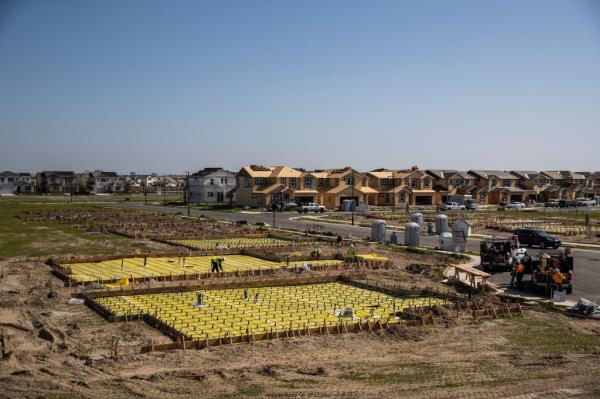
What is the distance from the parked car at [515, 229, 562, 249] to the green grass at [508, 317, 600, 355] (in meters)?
20.8

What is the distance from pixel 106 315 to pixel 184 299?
365cm

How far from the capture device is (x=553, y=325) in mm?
18641

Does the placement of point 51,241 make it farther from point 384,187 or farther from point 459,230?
point 384,187

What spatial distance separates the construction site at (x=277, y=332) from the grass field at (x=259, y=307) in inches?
2.7

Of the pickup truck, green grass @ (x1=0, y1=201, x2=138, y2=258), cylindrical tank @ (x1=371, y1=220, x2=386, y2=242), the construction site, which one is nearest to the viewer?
the construction site

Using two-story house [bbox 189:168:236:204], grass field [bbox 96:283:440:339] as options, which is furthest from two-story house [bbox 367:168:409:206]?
grass field [bbox 96:283:440:339]

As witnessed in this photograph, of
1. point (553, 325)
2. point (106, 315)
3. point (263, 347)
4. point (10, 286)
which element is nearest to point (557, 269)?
point (553, 325)

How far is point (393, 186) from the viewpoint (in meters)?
79.6

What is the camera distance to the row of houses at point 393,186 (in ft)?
257

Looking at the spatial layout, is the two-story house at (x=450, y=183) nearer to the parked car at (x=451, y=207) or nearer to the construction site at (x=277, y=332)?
the parked car at (x=451, y=207)

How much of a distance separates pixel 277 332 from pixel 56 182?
416 feet

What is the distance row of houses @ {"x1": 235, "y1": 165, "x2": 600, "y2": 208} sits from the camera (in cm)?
7825

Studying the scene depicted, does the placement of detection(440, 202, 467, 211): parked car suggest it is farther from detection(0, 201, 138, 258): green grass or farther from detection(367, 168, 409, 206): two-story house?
detection(0, 201, 138, 258): green grass

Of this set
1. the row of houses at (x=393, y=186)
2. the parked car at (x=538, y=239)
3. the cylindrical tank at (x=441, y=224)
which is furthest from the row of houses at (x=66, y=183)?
the parked car at (x=538, y=239)
